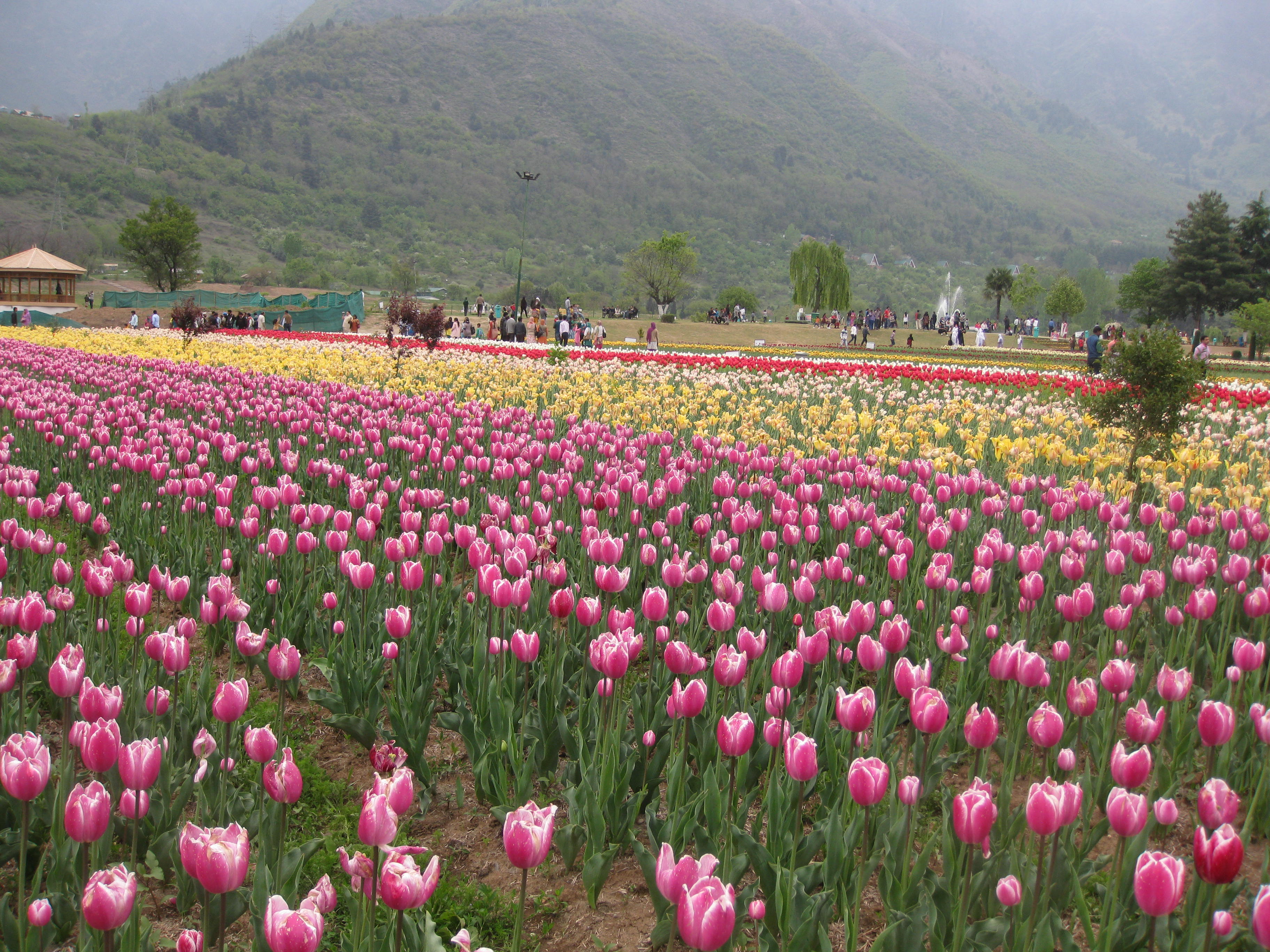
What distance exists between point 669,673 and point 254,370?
37.4 ft

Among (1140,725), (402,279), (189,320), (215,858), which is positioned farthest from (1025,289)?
(215,858)

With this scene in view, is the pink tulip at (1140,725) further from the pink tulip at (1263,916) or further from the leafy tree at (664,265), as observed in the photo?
the leafy tree at (664,265)

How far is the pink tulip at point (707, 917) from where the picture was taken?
5.27 feet

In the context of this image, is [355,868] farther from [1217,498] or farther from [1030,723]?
[1217,498]

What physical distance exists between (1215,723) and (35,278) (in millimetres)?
61351

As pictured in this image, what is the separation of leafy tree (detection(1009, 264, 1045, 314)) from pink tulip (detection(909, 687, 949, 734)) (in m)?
87.4

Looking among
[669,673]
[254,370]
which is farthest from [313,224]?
[669,673]

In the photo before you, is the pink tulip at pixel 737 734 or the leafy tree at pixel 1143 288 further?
the leafy tree at pixel 1143 288

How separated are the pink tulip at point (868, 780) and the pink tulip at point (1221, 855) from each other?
2.12 ft

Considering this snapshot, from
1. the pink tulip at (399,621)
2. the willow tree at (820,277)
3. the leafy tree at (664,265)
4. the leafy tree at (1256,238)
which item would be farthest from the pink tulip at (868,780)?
the leafy tree at (664,265)

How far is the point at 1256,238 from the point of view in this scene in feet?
206

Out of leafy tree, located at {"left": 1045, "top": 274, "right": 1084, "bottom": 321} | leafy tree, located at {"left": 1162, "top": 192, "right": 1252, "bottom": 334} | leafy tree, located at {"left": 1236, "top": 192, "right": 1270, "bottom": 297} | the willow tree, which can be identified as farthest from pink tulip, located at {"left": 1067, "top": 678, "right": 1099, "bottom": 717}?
the willow tree

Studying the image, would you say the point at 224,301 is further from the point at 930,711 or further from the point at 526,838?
the point at 526,838

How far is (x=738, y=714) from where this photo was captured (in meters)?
2.42
